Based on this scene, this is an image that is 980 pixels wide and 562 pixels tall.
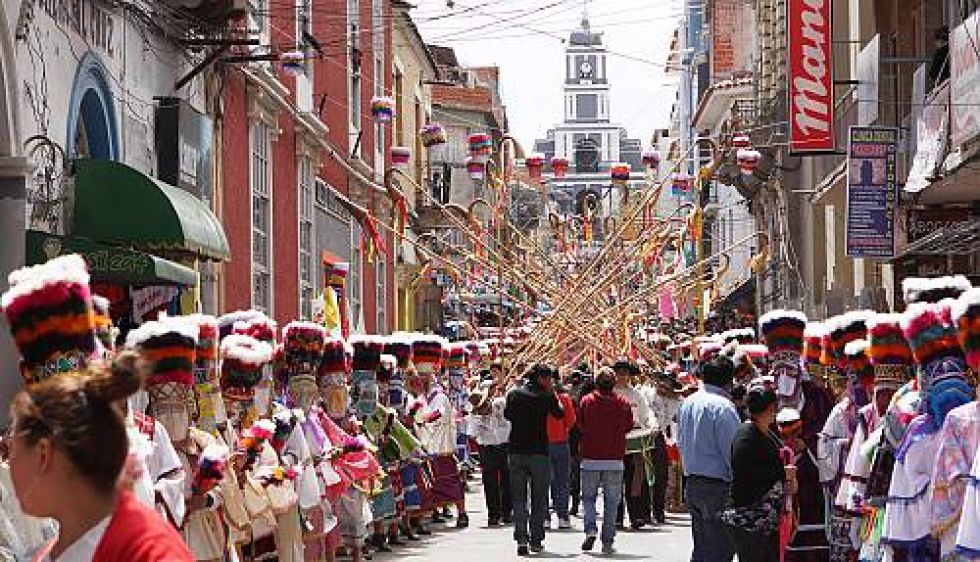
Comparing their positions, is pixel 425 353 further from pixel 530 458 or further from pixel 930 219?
pixel 930 219

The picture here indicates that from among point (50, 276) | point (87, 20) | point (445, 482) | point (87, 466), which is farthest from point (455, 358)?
point (87, 466)

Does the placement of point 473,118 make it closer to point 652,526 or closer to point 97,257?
point 652,526

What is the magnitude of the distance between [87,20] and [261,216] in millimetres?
11040

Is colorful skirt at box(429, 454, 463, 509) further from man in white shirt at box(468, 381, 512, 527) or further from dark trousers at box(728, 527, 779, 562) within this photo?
dark trousers at box(728, 527, 779, 562)

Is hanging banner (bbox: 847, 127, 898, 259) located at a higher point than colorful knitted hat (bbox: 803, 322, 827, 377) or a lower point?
higher

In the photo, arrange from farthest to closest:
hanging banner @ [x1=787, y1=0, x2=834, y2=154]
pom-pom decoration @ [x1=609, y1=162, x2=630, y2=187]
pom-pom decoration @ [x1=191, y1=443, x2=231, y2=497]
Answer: hanging banner @ [x1=787, y1=0, x2=834, y2=154], pom-pom decoration @ [x1=609, y1=162, x2=630, y2=187], pom-pom decoration @ [x1=191, y1=443, x2=231, y2=497]

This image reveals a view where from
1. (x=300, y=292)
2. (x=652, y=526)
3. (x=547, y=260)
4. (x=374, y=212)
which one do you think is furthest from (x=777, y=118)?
(x=652, y=526)

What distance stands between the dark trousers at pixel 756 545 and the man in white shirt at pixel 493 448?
10561 millimetres

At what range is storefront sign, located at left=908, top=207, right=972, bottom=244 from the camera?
2772cm

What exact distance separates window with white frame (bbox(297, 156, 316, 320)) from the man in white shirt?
10.2m

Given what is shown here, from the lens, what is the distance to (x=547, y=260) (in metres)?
26.5

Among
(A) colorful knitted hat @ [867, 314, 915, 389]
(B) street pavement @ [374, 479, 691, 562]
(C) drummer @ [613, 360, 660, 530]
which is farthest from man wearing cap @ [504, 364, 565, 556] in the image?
(A) colorful knitted hat @ [867, 314, 915, 389]

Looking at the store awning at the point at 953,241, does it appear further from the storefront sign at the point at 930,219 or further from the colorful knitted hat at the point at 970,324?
the colorful knitted hat at the point at 970,324

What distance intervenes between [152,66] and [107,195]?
389 centimetres
